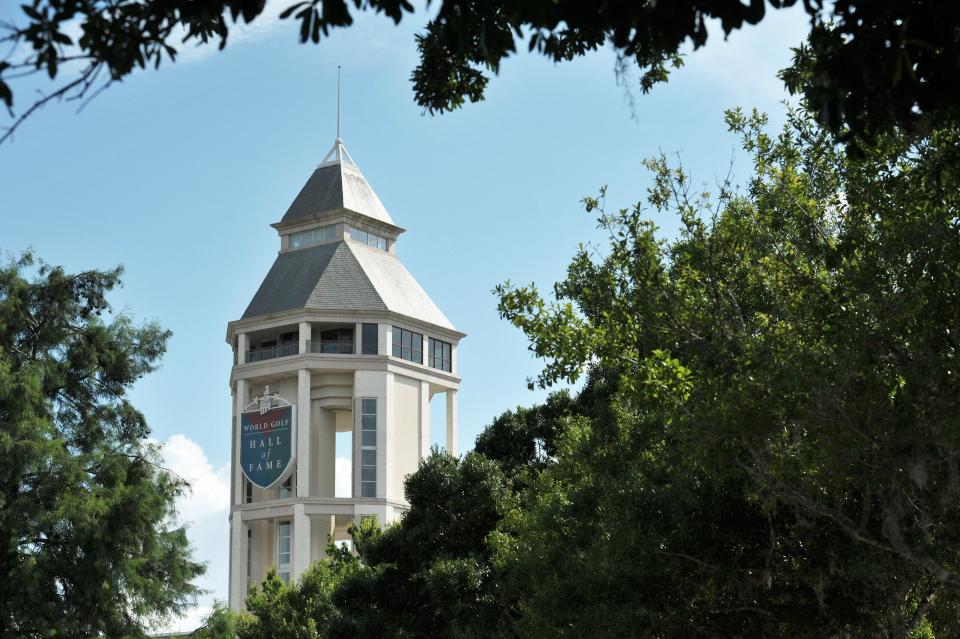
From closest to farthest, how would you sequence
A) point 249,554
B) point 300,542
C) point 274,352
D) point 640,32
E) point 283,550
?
1. point 640,32
2. point 300,542
3. point 283,550
4. point 249,554
5. point 274,352

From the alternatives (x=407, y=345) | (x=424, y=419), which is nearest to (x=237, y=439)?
(x=424, y=419)

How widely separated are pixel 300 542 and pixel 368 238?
1884 cm

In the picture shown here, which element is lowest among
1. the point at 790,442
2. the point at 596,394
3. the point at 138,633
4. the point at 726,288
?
the point at 138,633

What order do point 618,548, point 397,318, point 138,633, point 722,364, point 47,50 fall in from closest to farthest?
point 47,50, point 722,364, point 618,548, point 138,633, point 397,318

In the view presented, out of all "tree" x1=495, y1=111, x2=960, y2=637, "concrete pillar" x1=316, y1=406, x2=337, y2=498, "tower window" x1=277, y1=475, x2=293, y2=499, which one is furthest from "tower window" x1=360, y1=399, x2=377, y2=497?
"tree" x1=495, y1=111, x2=960, y2=637

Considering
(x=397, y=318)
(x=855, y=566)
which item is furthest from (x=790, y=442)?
(x=397, y=318)

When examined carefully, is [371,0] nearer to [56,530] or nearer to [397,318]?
[56,530]

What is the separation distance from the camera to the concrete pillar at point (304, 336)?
234 feet

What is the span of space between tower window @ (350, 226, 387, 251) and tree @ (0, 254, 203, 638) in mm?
41019

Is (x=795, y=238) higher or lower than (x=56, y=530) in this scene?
higher

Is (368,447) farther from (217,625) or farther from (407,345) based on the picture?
(217,625)

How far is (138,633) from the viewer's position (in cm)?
3250

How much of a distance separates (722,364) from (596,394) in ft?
72.7

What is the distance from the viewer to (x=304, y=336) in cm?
7156
